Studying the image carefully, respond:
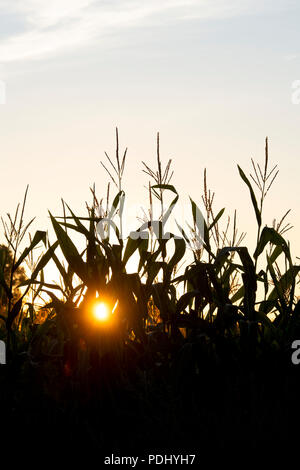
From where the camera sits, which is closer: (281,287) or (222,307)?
(222,307)

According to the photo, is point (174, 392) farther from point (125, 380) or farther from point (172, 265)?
point (172, 265)

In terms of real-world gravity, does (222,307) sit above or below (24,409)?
above

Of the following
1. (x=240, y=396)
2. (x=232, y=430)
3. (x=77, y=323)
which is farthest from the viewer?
(x=77, y=323)

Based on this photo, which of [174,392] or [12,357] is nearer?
[174,392]

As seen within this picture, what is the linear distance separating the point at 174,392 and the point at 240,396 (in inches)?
13.7

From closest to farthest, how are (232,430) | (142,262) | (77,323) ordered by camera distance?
(232,430), (77,323), (142,262)

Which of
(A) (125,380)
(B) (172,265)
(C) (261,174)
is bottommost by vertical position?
(A) (125,380)

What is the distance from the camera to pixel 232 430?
3.58 m

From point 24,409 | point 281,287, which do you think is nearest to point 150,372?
point 24,409

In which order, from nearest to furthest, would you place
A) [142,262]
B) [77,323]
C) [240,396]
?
[240,396] → [77,323] → [142,262]

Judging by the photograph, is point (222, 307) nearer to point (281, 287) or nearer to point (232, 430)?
point (281, 287)

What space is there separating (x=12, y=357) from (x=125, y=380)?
2.49 feet

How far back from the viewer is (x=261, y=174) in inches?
178

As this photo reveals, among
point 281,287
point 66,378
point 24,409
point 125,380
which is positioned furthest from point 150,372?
point 281,287
